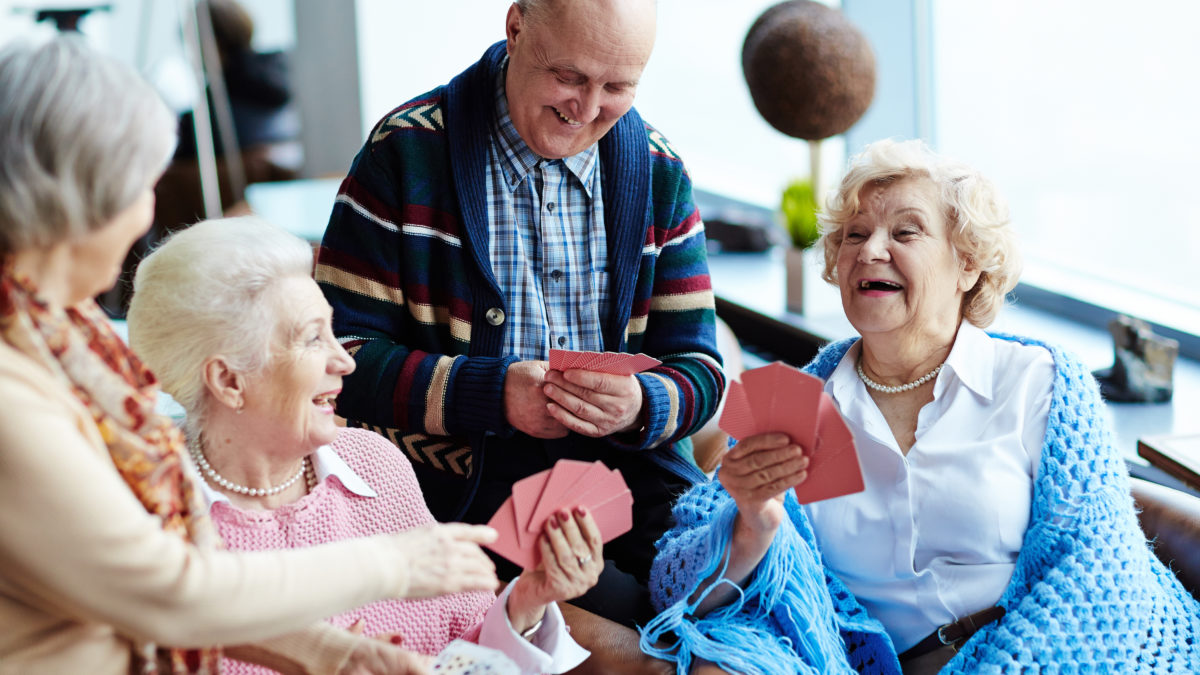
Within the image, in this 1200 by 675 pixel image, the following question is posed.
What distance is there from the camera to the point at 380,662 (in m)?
1.38

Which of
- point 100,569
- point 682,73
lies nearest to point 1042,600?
point 100,569

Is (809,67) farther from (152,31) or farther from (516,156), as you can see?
(152,31)

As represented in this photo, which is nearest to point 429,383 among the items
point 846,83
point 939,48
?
point 846,83

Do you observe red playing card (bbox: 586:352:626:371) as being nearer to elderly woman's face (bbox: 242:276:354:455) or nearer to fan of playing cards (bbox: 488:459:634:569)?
fan of playing cards (bbox: 488:459:634:569)

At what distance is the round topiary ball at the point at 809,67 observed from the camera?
3.08 m

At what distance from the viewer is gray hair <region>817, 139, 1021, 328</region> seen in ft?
6.65

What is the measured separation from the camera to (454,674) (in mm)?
1562

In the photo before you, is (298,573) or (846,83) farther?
(846,83)

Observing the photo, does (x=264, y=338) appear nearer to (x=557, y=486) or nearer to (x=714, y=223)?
(x=557, y=486)

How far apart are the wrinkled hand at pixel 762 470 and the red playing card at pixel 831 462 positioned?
0.02 meters

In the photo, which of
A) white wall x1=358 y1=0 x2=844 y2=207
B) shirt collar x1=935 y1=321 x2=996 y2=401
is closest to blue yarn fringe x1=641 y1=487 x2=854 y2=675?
shirt collar x1=935 y1=321 x2=996 y2=401

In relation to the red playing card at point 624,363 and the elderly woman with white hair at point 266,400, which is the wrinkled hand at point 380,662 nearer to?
the elderly woman with white hair at point 266,400

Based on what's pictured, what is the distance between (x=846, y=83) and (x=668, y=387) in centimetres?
135

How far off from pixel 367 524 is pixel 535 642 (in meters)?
0.35
